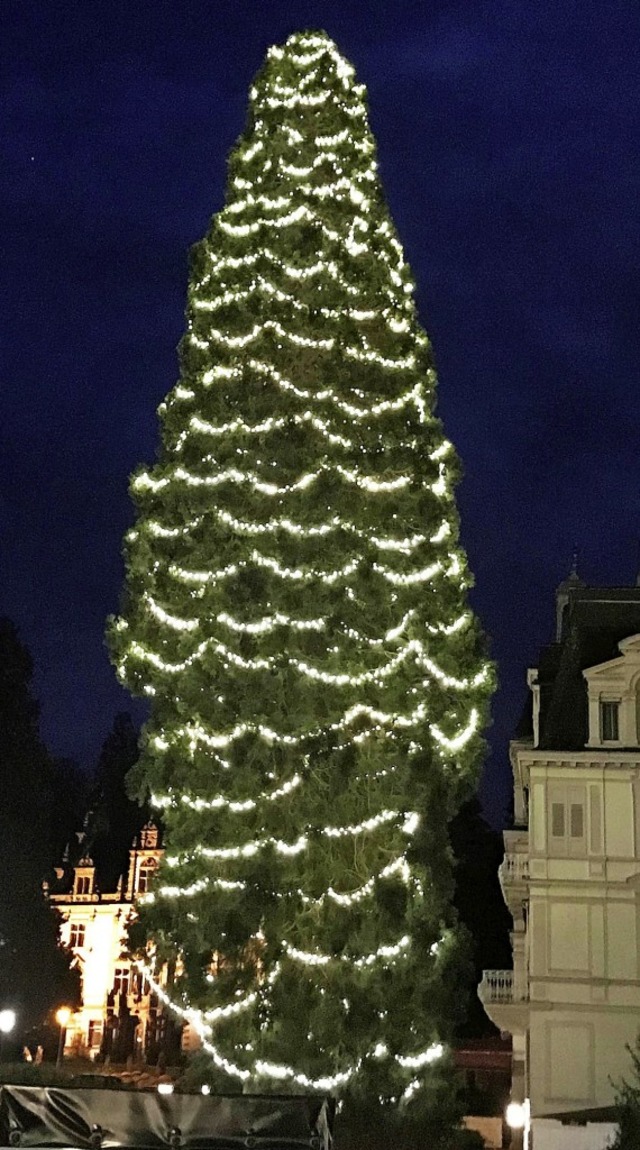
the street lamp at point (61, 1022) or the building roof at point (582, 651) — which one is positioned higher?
the building roof at point (582, 651)

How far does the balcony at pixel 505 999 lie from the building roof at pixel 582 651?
19.2 feet

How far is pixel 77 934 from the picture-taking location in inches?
2901

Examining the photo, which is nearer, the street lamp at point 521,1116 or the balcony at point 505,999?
the street lamp at point 521,1116

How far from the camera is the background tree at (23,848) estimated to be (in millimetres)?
38812

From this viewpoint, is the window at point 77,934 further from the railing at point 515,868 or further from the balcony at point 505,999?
the balcony at point 505,999

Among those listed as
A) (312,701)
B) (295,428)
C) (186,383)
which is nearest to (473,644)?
(312,701)

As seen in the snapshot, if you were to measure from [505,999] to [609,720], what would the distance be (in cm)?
696

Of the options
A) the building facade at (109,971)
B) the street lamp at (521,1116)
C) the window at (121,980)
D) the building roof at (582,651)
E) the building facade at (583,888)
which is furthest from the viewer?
the window at (121,980)

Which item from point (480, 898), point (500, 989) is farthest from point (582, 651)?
point (480, 898)

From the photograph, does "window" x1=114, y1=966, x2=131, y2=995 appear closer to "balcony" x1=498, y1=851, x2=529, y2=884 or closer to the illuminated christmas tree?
"balcony" x1=498, y1=851, x2=529, y2=884

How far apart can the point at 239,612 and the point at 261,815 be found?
8.97ft

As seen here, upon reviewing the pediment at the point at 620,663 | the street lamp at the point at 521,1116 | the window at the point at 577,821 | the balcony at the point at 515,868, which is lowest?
the street lamp at the point at 521,1116

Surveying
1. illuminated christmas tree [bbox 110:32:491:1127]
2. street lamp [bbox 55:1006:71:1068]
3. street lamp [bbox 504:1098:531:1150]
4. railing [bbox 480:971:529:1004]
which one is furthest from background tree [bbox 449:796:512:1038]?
illuminated christmas tree [bbox 110:32:491:1127]

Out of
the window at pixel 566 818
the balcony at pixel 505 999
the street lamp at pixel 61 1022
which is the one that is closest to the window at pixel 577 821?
the window at pixel 566 818
